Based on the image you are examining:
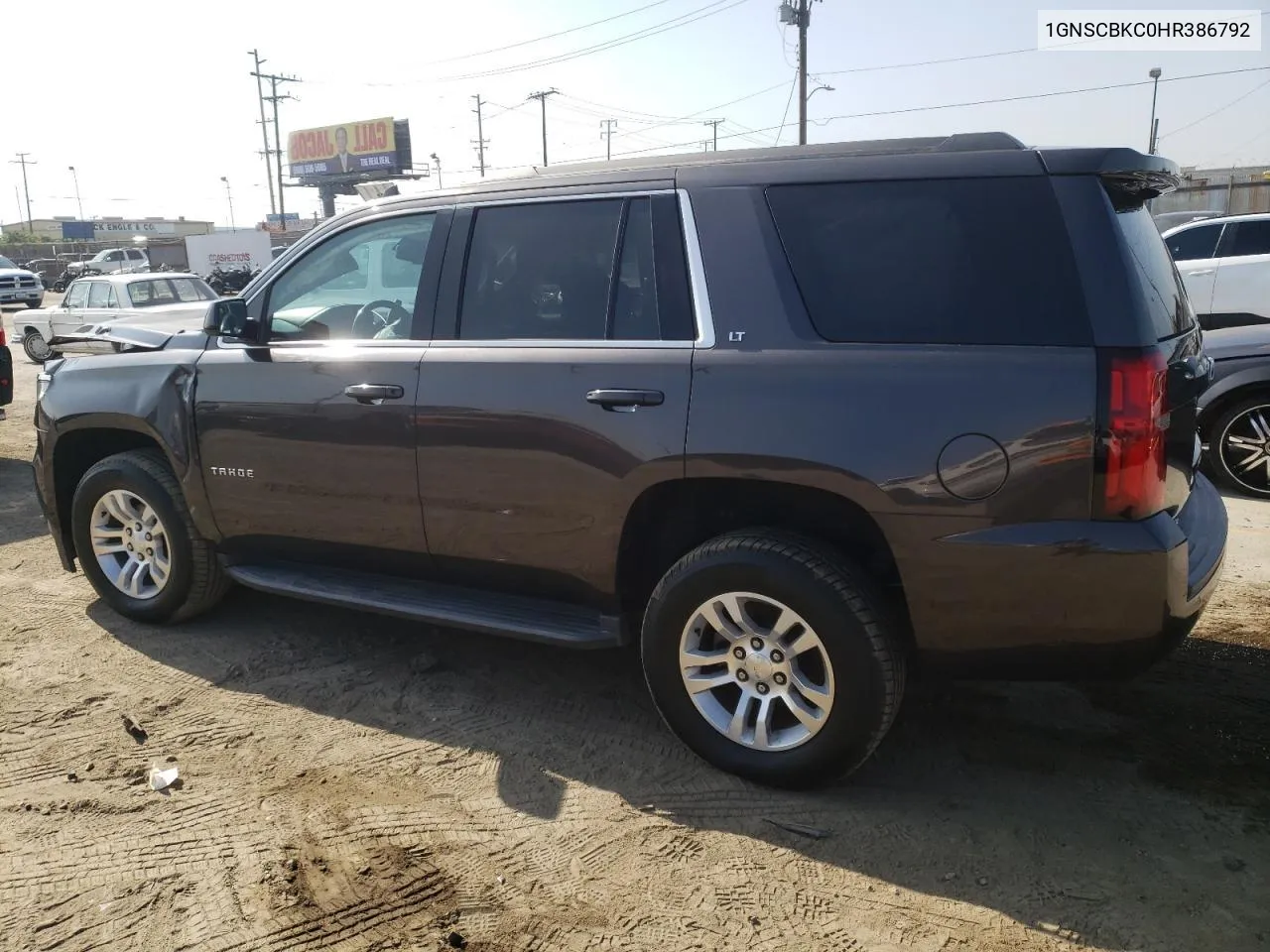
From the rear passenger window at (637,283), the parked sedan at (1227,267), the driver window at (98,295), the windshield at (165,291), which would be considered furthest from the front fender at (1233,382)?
the driver window at (98,295)

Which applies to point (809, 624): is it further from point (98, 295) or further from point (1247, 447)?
point (98, 295)

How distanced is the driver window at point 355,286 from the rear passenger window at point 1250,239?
373 inches

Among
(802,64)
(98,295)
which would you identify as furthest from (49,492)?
(802,64)

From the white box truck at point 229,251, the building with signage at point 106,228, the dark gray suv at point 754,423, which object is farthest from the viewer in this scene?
the building with signage at point 106,228

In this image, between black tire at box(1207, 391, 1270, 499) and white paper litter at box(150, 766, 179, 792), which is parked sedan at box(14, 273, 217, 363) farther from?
black tire at box(1207, 391, 1270, 499)

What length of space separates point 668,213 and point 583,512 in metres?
1.07

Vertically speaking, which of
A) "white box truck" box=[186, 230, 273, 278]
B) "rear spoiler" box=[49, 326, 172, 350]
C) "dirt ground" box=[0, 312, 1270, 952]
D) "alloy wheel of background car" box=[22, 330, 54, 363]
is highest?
"white box truck" box=[186, 230, 273, 278]

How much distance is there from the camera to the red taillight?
2.57m

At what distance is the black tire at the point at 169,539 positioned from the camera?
14.4ft

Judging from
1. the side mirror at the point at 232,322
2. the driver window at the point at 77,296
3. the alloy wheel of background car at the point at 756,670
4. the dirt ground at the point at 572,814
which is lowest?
the dirt ground at the point at 572,814

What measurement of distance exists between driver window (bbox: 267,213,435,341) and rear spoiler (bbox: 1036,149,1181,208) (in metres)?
2.26

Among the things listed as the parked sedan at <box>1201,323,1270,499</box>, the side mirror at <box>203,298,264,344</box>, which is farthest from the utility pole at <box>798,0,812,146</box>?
the side mirror at <box>203,298,264,344</box>

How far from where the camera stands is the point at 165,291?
15023mm

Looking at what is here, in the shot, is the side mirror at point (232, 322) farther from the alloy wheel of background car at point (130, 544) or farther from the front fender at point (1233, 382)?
the front fender at point (1233, 382)
